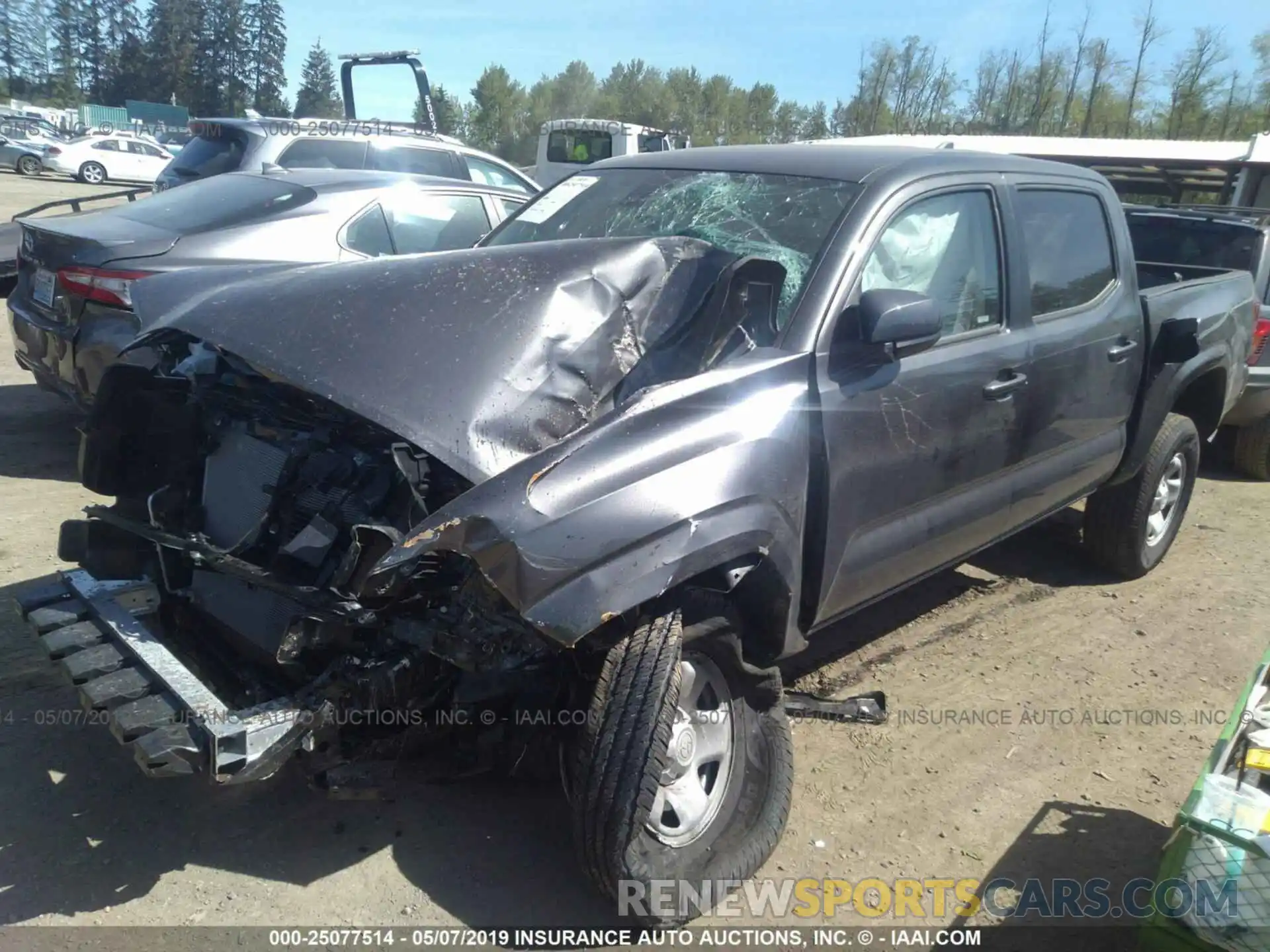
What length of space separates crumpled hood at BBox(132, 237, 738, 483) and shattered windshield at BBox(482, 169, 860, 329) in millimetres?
221

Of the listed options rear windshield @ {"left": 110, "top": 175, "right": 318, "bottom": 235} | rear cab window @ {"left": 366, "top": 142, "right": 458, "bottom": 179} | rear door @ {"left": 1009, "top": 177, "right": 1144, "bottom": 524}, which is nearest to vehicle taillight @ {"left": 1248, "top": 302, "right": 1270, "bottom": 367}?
rear door @ {"left": 1009, "top": 177, "right": 1144, "bottom": 524}

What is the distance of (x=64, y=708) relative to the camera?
3.50 meters

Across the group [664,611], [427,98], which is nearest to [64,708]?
[664,611]

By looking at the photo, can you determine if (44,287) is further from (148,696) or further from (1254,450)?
(1254,450)

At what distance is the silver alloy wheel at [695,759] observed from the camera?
2.80 m

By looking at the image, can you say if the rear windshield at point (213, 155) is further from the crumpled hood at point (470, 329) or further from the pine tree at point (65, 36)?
the pine tree at point (65, 36)

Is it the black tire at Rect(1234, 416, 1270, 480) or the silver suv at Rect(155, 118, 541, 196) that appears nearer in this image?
the black tire at Rect(1234, 416, 1270, 480)

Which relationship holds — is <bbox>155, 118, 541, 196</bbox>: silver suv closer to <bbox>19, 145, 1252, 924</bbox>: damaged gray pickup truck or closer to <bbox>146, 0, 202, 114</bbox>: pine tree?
<bbox>19, 145, 1252, 924</bbox>: damaged gray pickup truck

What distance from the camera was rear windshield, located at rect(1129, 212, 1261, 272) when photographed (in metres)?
6.80

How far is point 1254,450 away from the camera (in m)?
7.35

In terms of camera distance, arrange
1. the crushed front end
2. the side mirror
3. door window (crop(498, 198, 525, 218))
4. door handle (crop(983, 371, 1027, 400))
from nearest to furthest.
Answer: the crushed front end < the side mirror < door handle (crop(983, 371, 1027, 400)) < door window (crop(498, 198, 525, 218))

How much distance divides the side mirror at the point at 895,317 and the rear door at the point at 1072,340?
3.27ft

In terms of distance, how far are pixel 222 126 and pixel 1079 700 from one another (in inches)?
294

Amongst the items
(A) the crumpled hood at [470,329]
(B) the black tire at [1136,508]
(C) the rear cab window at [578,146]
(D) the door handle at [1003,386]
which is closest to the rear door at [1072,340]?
(D) the door handle at [1003,386]
